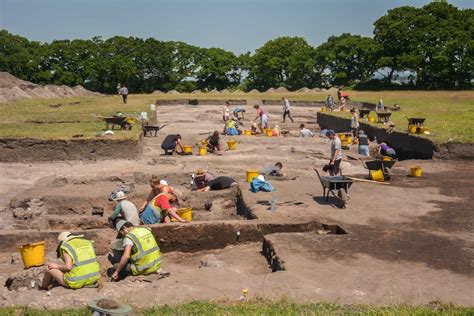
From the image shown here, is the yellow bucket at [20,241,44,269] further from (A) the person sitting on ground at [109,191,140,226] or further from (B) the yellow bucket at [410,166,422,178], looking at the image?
(B) the yellow bucket at [410,166,422,178]

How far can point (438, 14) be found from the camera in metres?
59.7

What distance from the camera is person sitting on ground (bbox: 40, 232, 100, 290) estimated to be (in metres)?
7.09

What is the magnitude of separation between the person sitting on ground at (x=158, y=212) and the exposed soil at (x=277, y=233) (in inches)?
15.6

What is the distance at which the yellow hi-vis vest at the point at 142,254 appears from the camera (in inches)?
298

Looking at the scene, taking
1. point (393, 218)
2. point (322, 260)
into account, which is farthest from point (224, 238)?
point (393, 218)

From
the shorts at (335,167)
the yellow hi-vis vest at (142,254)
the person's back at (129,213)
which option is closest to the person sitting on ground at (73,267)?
the yellow hi-vis vest at (142,254)

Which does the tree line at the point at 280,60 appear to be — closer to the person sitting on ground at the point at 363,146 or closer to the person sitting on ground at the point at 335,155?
the person sitting on ground at the point at 363,146

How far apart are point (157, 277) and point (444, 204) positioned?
7017 mm

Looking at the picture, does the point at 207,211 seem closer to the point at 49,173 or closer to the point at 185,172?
the point at 185,172

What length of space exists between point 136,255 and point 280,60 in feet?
228

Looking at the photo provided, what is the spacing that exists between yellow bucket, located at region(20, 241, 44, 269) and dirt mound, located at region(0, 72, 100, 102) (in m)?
33.0

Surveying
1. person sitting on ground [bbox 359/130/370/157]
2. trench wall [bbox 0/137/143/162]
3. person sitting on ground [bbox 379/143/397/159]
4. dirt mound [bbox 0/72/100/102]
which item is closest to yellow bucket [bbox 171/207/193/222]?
trench wall [bbox 0/137/143/162]

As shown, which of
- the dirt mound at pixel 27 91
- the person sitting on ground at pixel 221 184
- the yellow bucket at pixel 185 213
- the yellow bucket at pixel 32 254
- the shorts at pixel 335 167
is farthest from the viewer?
the dirt mound at pixel 27 91

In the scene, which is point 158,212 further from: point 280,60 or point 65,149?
point 280,60
